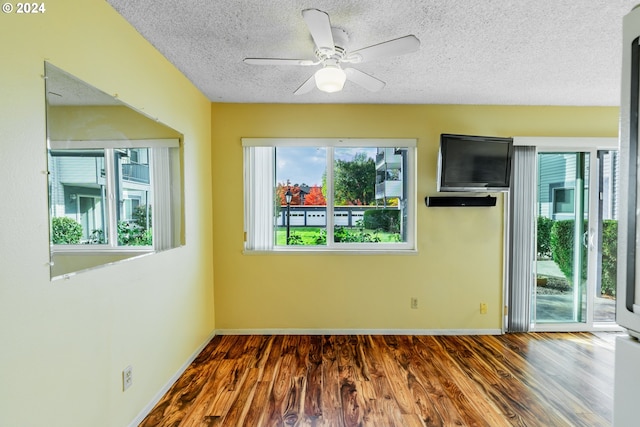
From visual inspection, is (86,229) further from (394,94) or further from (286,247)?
(394,94)

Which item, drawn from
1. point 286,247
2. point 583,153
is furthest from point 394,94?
point 583,153

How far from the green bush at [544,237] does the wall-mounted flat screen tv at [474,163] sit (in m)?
0.72

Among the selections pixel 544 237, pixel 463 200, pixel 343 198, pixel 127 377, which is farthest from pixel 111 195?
pixel 544 237

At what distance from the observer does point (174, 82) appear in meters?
2.29

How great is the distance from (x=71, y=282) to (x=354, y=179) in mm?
2506

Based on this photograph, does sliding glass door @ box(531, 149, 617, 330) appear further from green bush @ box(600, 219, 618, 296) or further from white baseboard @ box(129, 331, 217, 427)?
white baseboard @ box(129, 331, 217, 427)

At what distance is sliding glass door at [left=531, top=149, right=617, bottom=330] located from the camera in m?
3.10

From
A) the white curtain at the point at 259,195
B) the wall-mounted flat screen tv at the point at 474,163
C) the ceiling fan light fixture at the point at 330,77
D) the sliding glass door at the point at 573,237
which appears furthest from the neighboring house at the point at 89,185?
the sliding glass door at the point at 573,237

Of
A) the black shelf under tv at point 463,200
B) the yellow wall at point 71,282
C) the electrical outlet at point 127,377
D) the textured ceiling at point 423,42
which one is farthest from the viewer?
the black shelf under tv at point 463,200

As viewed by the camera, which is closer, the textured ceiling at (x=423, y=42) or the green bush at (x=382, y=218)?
the textured ceiling at (x=423, y=42)

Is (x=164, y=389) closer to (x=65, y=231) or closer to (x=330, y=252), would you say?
(x=65, y=231)

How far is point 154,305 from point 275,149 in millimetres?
1903

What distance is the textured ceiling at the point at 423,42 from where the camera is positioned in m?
1.61

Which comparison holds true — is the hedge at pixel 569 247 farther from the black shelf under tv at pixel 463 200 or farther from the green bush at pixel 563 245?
the black shelf under tv at pixel 463 200
